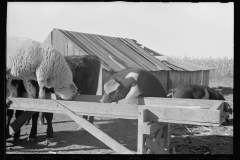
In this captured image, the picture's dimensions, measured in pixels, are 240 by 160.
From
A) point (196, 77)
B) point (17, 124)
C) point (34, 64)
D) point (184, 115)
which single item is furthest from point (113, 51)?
point (184, 115)

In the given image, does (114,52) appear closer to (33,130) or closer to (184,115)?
(33,130)

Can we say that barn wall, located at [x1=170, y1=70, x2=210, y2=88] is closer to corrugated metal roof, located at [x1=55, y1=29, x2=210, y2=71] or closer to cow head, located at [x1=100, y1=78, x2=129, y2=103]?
corrugated metal roof, located at [x1=55, y1=29, x2=210, y2=71]

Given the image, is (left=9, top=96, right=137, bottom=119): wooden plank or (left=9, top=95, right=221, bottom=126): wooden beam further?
(left=9, top=96, right=137, bottom=119): wooden plank

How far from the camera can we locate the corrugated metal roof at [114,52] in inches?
485

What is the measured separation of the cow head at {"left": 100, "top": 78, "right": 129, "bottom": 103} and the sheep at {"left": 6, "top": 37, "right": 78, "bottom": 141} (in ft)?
3.60

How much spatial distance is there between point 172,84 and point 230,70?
1598 centimetres

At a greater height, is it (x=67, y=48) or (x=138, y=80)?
(x=67, y=48)

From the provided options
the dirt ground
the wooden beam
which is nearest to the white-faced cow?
the dirt ground

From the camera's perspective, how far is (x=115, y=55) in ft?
45.7

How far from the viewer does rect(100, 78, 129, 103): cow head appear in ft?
16.3

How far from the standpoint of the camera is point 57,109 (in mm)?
3859

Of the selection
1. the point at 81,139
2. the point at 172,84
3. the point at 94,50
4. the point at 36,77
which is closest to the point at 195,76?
the point at 172,84
